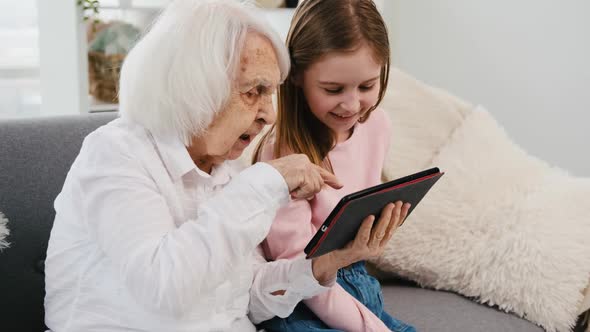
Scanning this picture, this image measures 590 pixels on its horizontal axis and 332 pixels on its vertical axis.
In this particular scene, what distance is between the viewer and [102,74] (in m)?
3.28

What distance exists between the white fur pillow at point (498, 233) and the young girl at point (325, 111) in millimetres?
371

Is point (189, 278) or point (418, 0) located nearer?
point (189, 278)

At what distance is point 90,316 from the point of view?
4.10ft

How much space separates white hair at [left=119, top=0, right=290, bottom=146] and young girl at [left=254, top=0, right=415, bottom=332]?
0.91 feet

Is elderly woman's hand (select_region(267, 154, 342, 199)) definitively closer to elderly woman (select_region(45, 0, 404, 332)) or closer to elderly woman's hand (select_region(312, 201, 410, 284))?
elderly woman (select_region(45, 0, 404, 332))

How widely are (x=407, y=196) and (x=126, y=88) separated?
20.5 inches

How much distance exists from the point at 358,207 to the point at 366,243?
168 mm

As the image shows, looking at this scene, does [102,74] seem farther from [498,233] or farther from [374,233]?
[374,233]

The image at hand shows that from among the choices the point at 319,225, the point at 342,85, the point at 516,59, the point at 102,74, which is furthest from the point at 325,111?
the point at 516,59

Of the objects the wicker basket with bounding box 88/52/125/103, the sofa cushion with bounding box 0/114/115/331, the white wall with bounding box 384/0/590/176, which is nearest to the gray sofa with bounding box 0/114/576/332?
the sofa cushion with bounding box 0/114/115/331

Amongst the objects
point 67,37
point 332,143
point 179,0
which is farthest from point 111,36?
point 179,0

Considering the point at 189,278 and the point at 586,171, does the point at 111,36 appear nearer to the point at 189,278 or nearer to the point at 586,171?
the point at 586,171

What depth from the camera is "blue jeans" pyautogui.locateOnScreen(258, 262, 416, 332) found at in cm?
154

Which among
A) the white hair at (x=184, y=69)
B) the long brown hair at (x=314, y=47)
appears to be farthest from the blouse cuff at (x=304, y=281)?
the white hair at (x=184, y=69)
